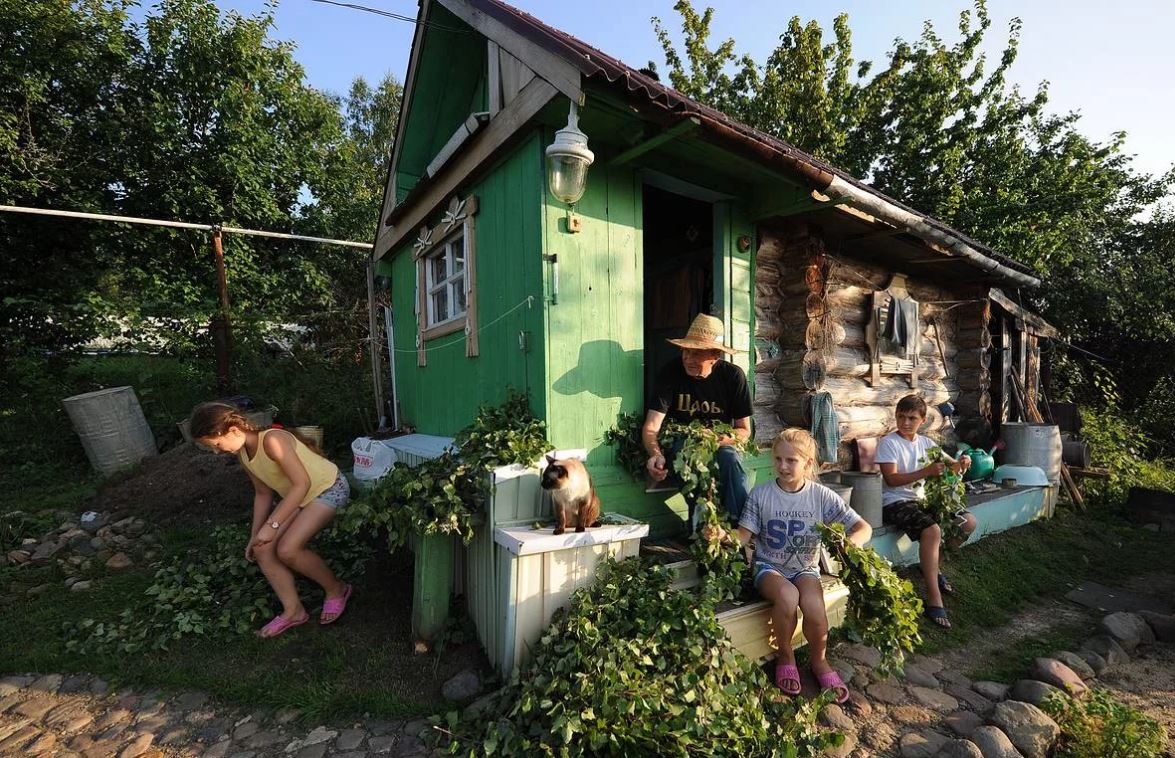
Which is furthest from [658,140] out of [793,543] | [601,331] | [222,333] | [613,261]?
[222,333]

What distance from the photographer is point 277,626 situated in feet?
10.8

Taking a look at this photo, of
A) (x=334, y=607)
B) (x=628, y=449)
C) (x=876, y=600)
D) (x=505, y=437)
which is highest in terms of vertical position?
(x=505, y=437)

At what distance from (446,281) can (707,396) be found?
112 inches

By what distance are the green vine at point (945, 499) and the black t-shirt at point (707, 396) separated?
5.21 feet

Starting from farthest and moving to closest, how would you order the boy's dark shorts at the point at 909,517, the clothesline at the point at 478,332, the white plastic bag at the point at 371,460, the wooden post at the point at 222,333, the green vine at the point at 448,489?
1. the wooden post at the point at 222,333
2. the white plastic bag at the point at 371,460
3. the boy's dark shorts at the point at 909,517
4. the clothesline at the point at 478,332
5. the green vine at the point at 448,489

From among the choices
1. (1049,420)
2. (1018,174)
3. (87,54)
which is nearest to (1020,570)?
(1049,420)

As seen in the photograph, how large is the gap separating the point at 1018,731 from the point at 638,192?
371 centimetres

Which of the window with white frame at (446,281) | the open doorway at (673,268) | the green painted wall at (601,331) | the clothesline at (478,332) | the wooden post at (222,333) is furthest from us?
the wooden post at (222,333)

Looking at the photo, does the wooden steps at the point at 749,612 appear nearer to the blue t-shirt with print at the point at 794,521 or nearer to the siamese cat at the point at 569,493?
the blue t-shirt with print at the point at 794,521

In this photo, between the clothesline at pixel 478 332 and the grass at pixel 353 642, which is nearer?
the grass at pixel 353 642

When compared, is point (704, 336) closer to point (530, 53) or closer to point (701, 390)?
point (701, 390)

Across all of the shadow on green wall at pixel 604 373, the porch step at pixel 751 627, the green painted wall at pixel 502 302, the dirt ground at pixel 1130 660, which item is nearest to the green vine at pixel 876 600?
the porch step at pixel 751 627

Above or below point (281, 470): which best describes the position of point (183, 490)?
below

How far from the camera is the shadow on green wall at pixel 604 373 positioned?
11.1ft
